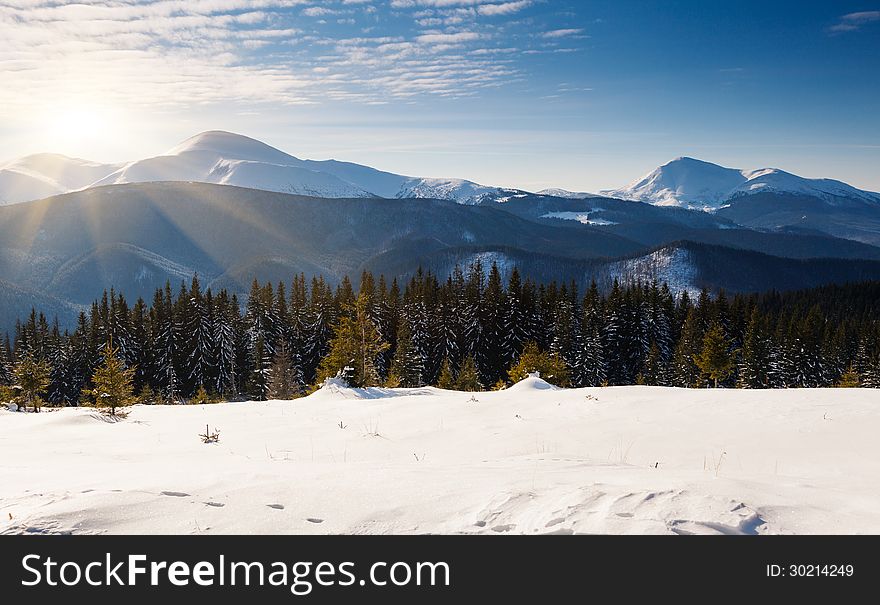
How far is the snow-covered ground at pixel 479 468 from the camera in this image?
4.83 meters

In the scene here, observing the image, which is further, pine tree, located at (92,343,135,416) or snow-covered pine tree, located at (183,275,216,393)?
snow-covered pine tree, located at (183,275,216,393)

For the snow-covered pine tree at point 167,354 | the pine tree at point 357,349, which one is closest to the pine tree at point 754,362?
the pine tree at point 357,349

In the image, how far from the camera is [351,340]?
36875 mm

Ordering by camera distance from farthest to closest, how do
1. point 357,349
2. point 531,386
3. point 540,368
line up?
point 540,368 < point 357,349 < point 531,386

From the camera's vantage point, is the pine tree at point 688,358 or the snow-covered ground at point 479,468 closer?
the snow-covered ground at point 479,468

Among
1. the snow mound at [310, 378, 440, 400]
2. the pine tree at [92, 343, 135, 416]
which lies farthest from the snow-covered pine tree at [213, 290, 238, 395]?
the snow mound at [310, 378, 440, 400]

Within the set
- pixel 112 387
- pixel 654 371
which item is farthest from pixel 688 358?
pixel 112 387

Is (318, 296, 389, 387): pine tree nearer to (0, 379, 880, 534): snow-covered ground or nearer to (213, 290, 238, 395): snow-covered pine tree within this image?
(0, 379, 880, 534): snow-covered ground

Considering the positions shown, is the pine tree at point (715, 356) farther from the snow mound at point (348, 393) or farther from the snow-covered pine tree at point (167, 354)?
the snow-covered pine tree at point (167, 354)

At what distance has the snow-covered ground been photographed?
15.8ft

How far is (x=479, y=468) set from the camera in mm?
7559

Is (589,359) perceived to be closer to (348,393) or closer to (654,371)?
(654,371)
